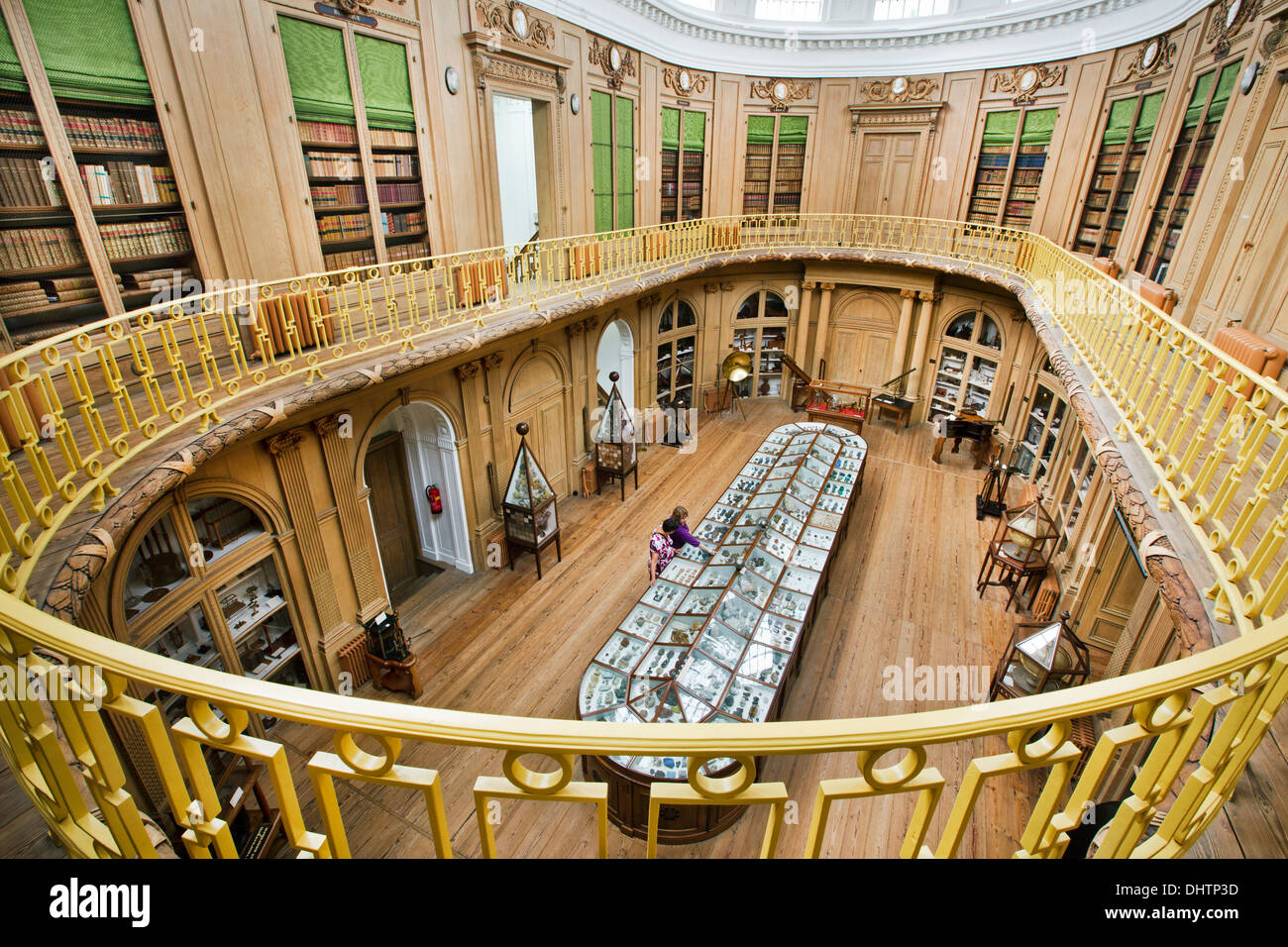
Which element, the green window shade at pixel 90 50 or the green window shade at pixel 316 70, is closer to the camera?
the green window shade at pixel 90 50

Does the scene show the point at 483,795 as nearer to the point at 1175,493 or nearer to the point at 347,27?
the point at 1175,493

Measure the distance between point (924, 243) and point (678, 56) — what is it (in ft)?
19.3

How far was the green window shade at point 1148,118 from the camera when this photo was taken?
8.67 meters

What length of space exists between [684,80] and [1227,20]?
776cm

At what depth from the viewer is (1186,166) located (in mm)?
7578

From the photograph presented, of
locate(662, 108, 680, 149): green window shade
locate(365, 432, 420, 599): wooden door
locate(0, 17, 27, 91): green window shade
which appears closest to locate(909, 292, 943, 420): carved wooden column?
locate(662, 108, 680, 149): green window shade

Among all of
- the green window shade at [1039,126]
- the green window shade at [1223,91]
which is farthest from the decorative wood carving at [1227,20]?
the green window shade at [1039,126]

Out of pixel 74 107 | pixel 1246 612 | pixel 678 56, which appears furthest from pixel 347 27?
pixel 1246 612

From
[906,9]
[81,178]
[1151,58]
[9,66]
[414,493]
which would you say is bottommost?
[414,493]

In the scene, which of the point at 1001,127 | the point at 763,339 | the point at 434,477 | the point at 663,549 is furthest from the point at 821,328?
the point at 434,477

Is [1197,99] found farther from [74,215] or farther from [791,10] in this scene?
[74,215]

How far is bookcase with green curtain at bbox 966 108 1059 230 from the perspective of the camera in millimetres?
11086

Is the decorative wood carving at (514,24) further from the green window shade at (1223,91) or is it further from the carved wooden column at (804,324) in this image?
the green window shade at (1223,91)

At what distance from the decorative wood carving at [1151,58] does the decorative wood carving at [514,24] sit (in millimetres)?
8464
